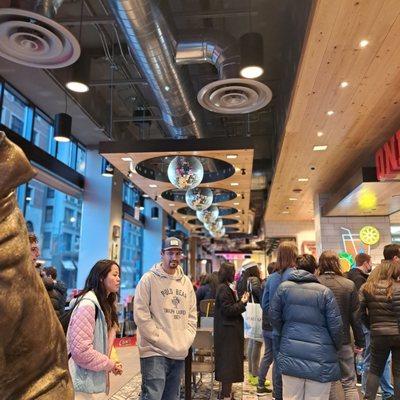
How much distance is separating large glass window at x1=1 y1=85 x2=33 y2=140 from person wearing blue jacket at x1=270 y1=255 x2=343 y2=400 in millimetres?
6173

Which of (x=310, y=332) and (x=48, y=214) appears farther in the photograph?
(x=48, y=214)

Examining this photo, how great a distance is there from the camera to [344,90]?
4293 millimetres

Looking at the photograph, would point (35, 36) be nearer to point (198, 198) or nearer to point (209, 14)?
point (209, 14)

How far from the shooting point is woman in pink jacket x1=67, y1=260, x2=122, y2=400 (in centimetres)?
227

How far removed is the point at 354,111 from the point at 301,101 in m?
0.83

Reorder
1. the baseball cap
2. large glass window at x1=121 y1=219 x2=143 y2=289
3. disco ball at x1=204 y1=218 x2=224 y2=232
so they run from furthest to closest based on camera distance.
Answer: large glass window at x1=121 y1=219 x2=143 y2=289, disco ball at x1=204 y1=218 x2=224 y2=232, the baseball cap

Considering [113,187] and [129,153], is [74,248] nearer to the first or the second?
[113,187]

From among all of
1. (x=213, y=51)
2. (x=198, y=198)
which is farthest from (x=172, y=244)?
(x=198, y=198)

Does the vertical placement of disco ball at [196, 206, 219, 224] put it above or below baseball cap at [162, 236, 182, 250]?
above

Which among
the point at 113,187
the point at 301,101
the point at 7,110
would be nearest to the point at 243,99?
the point at 301,101

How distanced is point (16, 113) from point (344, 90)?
6.22 metres

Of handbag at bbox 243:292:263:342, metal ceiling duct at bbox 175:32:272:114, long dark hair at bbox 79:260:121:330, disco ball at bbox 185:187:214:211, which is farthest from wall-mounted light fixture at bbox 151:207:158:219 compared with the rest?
long dark hair at bbox 79:260:121:330

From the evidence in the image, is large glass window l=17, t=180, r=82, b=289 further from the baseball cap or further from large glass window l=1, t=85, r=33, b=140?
the baseball cap

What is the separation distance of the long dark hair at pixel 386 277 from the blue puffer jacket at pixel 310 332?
0.97m
